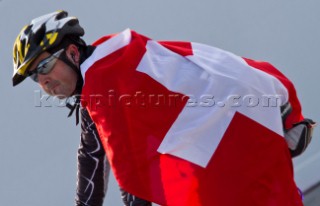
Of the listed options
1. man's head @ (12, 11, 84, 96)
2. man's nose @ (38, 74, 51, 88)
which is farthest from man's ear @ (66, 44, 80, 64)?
man's nose @ (38, 74, 51, 88)

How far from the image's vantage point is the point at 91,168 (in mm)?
2475

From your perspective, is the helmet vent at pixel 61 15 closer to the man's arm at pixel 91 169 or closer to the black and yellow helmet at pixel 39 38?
the black and yellow helmet at pixel 39 38

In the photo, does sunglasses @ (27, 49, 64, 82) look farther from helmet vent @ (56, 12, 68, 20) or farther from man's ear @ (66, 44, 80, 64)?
helmet vent @ (56, 12, 68, 20)

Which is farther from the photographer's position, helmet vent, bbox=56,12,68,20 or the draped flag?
helmet vent, bbox=56,12,68,20

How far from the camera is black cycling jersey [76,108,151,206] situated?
236 cm

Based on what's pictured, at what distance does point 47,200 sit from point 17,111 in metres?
0.47

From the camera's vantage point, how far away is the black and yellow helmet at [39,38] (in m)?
2.27

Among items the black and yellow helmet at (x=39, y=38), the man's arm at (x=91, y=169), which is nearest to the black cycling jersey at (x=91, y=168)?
the man's arm at (x=91, y=169)

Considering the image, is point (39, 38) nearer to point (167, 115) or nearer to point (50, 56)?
point (50, 56)

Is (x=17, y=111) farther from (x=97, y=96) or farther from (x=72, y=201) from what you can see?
(x=97, y=96)

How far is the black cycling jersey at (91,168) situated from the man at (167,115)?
0.01 metres

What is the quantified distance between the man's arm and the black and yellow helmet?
25cm

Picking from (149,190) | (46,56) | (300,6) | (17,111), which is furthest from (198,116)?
(300,6)

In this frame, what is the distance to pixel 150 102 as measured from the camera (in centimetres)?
225
